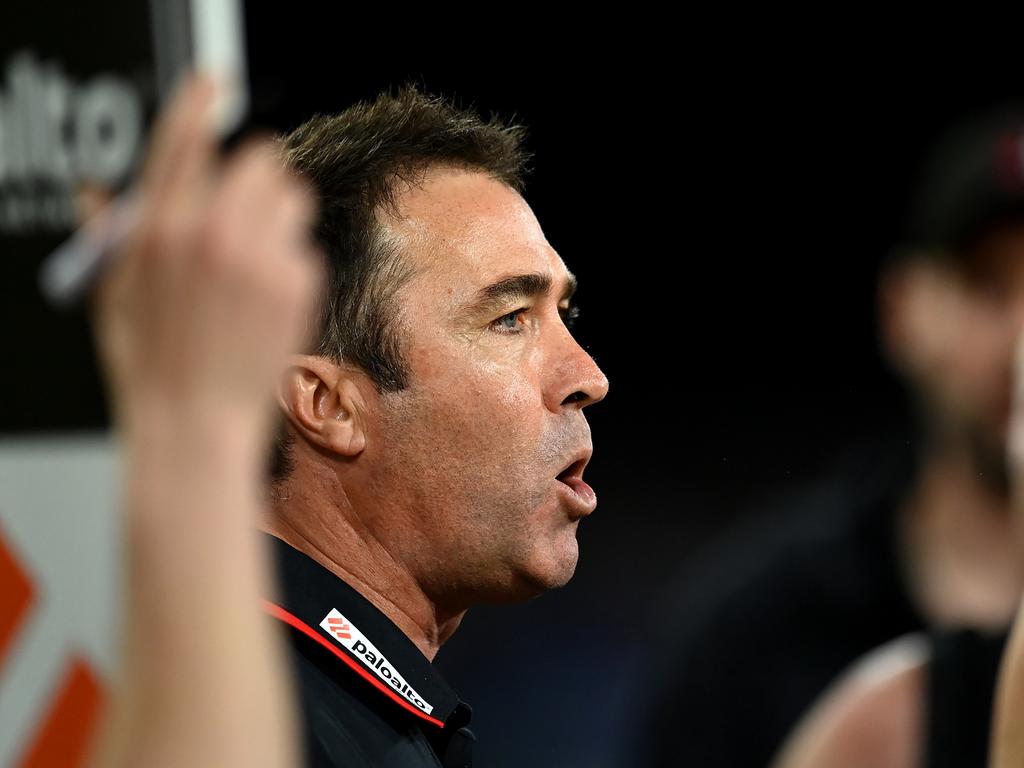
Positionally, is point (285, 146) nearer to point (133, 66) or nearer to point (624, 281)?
point (624, 281)

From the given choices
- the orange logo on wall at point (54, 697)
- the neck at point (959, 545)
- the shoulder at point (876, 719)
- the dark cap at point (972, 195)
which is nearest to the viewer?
the shoulder at point (876, 719)

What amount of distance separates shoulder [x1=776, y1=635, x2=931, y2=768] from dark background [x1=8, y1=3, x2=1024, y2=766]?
38 cm

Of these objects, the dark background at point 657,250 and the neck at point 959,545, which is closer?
the dark background at point 657,250

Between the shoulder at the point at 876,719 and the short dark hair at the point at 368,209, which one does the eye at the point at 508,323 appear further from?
the shoulder at the point at 876,719

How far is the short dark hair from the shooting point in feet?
3.34

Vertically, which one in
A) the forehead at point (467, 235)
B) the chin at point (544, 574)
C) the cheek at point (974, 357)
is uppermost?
the cheek at point (974, 357)

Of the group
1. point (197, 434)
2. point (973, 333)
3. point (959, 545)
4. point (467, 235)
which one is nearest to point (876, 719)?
point (959, 545)

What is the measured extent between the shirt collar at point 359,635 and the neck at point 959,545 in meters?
0.97

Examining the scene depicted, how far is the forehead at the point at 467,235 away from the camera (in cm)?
99

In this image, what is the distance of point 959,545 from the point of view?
204cm

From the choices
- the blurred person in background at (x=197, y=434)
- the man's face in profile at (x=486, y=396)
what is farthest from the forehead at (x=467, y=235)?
the blurred person in background at (x=197, y=434)

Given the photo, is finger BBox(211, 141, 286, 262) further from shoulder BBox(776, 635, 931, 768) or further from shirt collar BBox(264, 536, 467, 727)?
shoulder BBox(776, 635, 931, 768)

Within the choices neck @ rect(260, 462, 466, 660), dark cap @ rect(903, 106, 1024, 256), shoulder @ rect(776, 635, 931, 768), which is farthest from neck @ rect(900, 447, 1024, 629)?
neck @ rect(260, 462, 466, 660)

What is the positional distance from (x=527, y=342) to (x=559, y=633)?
10.8ft
